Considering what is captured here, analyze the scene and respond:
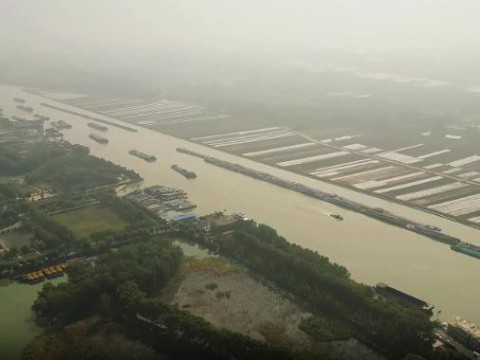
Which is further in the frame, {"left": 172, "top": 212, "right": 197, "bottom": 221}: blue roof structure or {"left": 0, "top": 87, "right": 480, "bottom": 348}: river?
{"left": 172, "top": 212, "right": 197, "bottom": 221}: blue roof structure

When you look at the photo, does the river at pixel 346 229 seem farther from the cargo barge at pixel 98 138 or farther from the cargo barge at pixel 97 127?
the cargo barge at pixel 97 127

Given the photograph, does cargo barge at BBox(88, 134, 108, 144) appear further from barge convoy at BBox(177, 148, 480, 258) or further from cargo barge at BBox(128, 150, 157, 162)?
barge convoy at BBox(177, 148, 480, 258)

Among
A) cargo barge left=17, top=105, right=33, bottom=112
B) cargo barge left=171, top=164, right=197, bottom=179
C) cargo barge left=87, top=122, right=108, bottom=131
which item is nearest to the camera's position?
cargo barge left=171, top=164, right=197, bottom=179

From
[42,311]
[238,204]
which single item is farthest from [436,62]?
[42,311]

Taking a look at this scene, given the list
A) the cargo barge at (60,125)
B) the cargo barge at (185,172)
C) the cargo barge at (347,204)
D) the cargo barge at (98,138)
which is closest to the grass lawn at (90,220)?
the cargo barge at (185,172)

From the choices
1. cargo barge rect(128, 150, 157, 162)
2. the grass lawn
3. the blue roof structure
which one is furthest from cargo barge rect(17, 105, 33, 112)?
the blue roof structure

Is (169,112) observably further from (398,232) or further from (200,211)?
(398,232)

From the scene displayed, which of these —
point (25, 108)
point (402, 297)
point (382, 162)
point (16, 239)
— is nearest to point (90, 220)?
point (16, 239)
